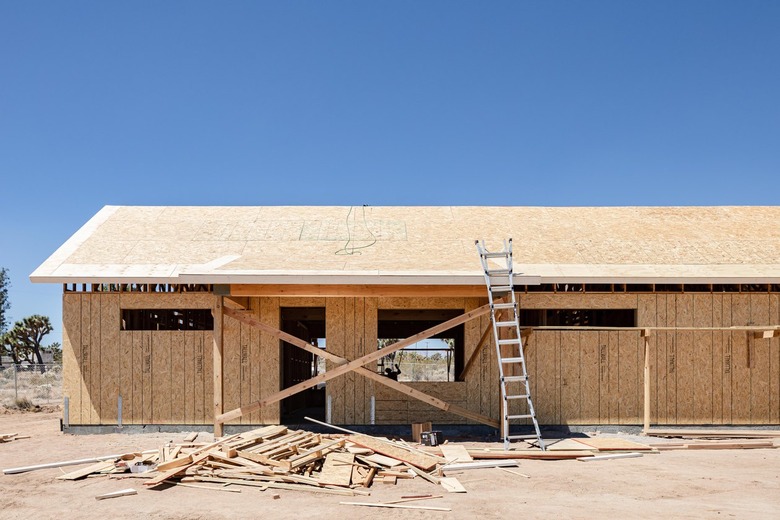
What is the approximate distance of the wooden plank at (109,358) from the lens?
45.8 feet

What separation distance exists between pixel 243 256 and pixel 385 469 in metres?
5.91

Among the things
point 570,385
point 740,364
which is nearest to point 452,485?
point 570,385

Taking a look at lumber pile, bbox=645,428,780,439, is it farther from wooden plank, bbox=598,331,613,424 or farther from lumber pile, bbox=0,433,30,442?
lumber pile, bbox=0,433,30,442

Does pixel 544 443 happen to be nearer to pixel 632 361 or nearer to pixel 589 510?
pixel 632 361

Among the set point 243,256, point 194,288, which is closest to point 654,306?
point 243,256

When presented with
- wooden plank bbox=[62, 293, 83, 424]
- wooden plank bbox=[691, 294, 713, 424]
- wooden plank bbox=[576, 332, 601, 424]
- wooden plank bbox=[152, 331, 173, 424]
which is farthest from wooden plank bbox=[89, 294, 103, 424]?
wooden plank bbox=[691, 294, 713, 424]

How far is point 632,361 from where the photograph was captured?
45.9 feet

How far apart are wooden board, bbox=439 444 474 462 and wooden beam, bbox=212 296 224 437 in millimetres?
4130

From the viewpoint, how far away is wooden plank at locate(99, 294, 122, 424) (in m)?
14.0

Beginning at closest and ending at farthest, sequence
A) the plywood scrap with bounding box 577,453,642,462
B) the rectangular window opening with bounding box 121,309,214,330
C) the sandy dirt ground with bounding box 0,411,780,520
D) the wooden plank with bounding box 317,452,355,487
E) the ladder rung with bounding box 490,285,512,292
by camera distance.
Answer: the sandy dirt ground with bounding box 0,411,780,520 < the wooden plank with bounding box 317,452,355,487 < the plywood scrap with bounding box 577,453,642,462 < the ladder rung with bounding box 490,285,512,292 < the rectangular window opening with bounding box 121,309,214,330

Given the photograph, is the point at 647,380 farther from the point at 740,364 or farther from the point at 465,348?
the point at 465,348

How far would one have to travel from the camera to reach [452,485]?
29.8 ft

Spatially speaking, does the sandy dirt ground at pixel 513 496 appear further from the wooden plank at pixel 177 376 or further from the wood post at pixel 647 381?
the wooden plank at pixel 177 376

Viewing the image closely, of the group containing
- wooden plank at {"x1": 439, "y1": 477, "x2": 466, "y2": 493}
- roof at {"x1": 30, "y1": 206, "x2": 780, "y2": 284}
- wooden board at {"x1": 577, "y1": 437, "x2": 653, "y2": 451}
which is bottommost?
wooden board at {"x1": 577, "y1": 437, "x2": 653, "y2": 451}
